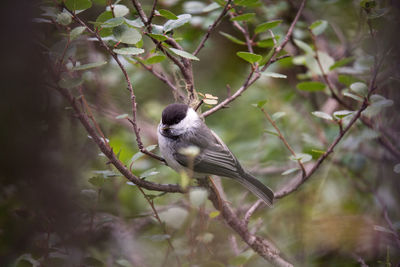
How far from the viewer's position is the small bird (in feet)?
6.53

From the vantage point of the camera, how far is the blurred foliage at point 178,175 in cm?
110

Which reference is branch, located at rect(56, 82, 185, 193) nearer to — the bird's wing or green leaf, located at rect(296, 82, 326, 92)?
the bird's wing

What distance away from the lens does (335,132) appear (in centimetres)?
273

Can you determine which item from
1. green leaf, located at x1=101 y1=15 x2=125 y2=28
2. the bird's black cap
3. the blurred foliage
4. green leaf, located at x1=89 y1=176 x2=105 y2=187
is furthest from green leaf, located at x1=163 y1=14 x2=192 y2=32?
green leaf, located at x1=89 y1=176 x2=105 y2=187

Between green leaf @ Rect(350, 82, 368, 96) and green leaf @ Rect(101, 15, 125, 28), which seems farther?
green leaf @ Rect(350, 82, 368, 96)

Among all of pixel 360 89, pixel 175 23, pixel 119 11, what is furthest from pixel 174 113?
pixel 360 89

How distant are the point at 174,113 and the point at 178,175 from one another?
32.4 inches

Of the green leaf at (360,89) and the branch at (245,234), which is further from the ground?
the green leaf at (360,89)

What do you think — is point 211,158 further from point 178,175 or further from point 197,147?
point 178,175

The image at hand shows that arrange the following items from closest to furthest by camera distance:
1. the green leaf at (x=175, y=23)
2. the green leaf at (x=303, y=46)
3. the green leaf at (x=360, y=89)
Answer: the green leaf at (x=175, y=23), the green leaf at (x=360, y=89), the green leaf at (x=303, y=46)

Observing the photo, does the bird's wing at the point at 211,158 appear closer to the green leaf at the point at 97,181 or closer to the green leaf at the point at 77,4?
the green leaf at the point at 97,181

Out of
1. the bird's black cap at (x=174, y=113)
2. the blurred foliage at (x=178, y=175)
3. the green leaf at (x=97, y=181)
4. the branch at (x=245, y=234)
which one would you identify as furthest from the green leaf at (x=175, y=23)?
the branch at (x=245, y=234)

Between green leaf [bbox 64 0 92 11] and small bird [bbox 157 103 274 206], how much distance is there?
0.82 metres

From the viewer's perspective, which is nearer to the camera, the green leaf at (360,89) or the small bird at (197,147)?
the green leaf at (360,89)
